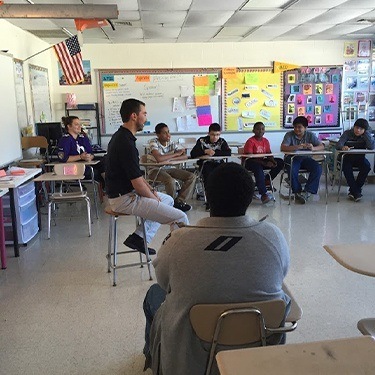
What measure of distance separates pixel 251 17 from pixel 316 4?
1004 mm

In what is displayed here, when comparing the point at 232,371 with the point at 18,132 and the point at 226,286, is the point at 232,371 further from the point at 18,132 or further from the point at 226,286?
the point at 18,132

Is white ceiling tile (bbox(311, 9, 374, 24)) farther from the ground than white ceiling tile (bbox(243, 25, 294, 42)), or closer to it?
closer to it

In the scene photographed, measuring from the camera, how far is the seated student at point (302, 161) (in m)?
6.14

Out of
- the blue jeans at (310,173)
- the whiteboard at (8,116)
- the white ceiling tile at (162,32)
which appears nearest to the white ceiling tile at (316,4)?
the blue jeans at (310,173)

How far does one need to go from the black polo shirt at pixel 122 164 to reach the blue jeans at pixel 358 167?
4.09 m

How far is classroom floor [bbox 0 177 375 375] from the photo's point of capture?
239 cm

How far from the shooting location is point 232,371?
3.51 ft

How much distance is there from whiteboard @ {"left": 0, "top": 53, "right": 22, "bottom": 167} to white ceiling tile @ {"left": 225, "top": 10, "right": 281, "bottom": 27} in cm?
310

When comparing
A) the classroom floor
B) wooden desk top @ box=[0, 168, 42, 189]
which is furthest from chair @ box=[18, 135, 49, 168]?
wooden desk top @ box=[0, 168, 42, 189]

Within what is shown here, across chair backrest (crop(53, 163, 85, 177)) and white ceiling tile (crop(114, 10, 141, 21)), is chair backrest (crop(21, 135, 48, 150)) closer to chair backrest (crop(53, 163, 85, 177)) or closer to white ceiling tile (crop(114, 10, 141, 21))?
chair backrest (crop(53, 163, 85, 177))

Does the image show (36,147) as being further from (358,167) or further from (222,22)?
(358,167)

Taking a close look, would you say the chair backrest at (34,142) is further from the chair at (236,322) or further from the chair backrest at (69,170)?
the chair at (236,322)

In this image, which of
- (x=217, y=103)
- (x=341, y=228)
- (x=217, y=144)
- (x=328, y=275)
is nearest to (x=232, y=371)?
(x=328, y=275)

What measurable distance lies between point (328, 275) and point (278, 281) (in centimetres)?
214
